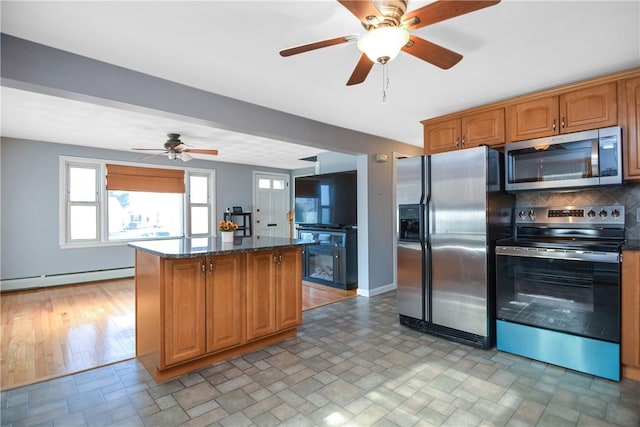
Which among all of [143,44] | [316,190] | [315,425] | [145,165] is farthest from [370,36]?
[145,165]

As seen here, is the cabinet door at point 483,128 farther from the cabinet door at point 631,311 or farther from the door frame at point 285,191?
the door frame at point 285,191

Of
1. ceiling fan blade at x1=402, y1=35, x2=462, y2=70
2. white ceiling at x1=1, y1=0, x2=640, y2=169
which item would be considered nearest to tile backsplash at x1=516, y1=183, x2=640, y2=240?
white ceiling at x1=1, y1=0, x2=640, y2=169

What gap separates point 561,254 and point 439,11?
207cm

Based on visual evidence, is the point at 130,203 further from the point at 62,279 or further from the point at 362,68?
the point at 362,68

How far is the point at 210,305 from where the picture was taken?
8.43 feet

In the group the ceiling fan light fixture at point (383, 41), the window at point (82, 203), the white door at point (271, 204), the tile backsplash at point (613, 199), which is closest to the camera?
the ceiling fan light fixture at point (383, 41)

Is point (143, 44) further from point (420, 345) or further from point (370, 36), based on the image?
point (420, 345)

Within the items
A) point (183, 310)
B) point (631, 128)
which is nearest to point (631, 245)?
point (631, 128)

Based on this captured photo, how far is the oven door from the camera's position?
2299 millimetres

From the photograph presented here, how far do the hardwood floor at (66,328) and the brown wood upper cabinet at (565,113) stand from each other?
3003 millimetres

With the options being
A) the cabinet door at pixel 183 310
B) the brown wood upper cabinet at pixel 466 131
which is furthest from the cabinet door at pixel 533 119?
the cabinet door at pixel 183 310

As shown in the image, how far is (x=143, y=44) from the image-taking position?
2145 millimetres

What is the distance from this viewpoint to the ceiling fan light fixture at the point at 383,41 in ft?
4.97

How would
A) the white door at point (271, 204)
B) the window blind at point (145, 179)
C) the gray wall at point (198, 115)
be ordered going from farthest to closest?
the white door at point (271, 204) < the window blind at point (145, 179) < the gray wall at point (198, 115)
